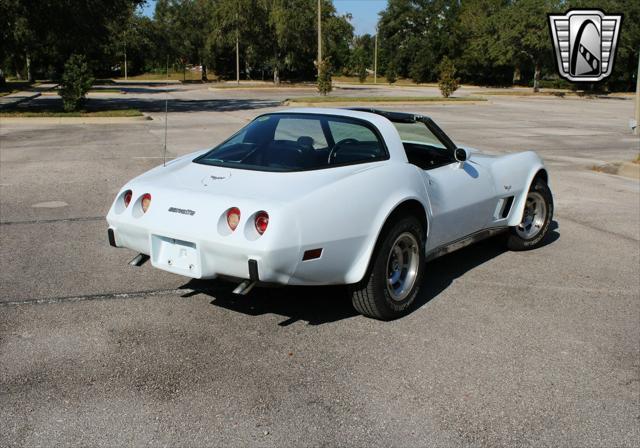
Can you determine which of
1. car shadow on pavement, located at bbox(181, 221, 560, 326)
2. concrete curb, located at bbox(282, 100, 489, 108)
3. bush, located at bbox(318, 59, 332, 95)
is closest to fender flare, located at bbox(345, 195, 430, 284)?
car shadow on pavement, located at bbox(181, 221, 560, 326)

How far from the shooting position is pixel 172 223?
426 centimetres

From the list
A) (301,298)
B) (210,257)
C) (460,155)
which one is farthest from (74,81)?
(210,257)

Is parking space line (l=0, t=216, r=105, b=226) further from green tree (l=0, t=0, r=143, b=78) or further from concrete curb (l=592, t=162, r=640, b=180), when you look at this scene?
green tree (l=0, t=0, r=143, b=78)

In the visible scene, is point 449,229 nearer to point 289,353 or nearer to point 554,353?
point 554,353

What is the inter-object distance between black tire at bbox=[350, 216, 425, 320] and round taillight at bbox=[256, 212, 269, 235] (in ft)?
2.90

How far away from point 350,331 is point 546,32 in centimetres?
5055

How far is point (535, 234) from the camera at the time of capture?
6758 millimetres

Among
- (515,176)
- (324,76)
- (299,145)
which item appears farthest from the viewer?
(324,76)

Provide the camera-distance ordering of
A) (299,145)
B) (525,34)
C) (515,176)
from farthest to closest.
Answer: (525,34) < (515,176) < (299,145)

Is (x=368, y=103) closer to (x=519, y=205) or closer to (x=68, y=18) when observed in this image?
(x=68, y=18)

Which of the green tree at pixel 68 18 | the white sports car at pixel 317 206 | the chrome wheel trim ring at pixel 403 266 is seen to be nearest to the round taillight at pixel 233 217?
the white sports car at pixel 317 206

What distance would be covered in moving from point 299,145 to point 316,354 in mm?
1521

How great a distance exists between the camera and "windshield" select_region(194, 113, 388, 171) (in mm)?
4652

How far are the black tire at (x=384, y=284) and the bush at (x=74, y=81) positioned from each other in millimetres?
21457
